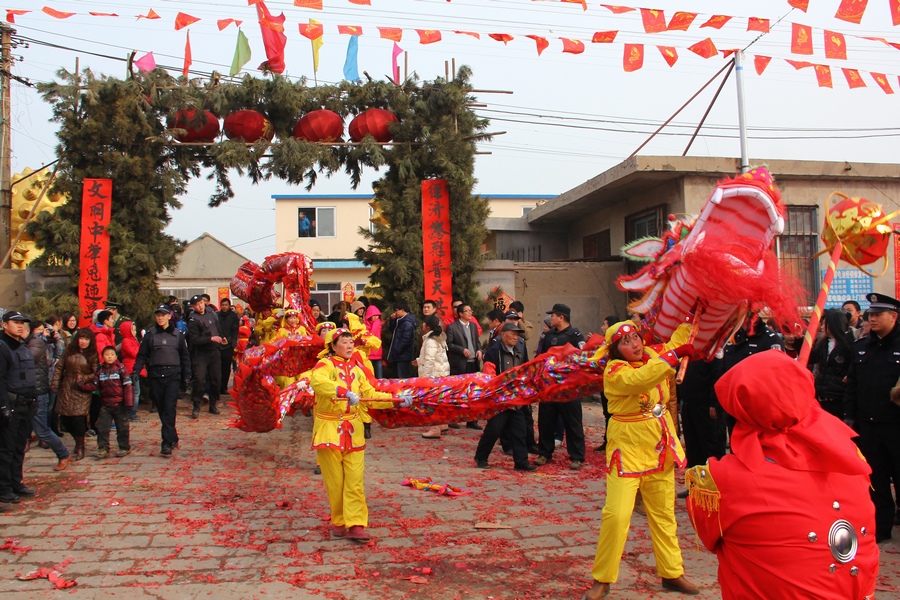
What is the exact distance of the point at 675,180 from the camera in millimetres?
11477

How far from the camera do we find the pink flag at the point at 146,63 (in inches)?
447

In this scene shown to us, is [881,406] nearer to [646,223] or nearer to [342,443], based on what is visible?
[342,443]

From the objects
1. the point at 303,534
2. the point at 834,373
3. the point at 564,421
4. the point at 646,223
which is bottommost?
the point at 303,534

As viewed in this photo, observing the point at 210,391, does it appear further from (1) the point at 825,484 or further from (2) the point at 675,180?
(1) the point at 825,484

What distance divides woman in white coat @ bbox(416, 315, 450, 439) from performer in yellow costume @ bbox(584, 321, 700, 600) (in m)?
4.54

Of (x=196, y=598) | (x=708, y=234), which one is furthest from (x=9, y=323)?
(x=708, y=234)

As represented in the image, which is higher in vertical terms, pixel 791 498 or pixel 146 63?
pixel 146 63

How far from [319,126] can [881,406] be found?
9.23 meters

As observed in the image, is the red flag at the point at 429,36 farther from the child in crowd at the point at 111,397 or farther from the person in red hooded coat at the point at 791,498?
the person in red hooded coat at the point at 791,498

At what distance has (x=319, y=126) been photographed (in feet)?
38.1

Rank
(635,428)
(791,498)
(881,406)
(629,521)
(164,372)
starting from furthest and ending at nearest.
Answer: (164,372), (881,406), (635,428), (629,521), (791,498)

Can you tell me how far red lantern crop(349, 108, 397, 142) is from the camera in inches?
461

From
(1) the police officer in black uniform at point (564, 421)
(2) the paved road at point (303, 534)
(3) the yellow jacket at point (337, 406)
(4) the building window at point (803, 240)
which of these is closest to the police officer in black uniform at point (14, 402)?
(2) the paved road at point (303, 534)

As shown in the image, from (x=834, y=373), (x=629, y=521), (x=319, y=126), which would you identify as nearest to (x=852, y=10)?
(x=834, y=373)
